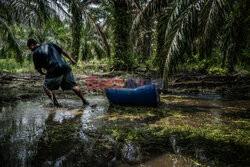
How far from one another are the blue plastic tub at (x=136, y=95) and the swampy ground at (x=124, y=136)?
5.3 inches

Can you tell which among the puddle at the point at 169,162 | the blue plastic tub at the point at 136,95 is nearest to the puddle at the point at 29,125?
the blue plastic tub at the point at 136,95

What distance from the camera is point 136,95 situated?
331 cm

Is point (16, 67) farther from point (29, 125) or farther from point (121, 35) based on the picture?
point (29, 125)

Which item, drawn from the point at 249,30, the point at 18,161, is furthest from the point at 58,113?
the point at 249,30

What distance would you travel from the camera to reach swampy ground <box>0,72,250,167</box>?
1.51 metres

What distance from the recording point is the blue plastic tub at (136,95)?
10.6 feet

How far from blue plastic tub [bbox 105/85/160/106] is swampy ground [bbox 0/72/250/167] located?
0.44 feet

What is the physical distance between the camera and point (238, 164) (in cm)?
142

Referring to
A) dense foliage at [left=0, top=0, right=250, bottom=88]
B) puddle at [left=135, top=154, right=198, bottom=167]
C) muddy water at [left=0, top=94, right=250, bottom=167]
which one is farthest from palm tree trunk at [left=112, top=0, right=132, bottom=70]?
puddle at [left=135, top=154, right=198, bottom=167]

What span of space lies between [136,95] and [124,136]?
1.38 m

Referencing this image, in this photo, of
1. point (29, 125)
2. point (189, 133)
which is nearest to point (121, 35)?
point (29, 125)

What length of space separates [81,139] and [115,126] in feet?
1.84

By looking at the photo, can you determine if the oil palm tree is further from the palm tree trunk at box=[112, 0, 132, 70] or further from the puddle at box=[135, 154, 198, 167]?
the palm tree trunk at box=[112, 0, 132, 70]

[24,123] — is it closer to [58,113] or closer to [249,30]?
[58,113]
